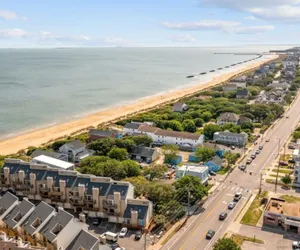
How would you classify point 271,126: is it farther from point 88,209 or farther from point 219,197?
point 88,209

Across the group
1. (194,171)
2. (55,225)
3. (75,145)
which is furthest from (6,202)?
(75,145)

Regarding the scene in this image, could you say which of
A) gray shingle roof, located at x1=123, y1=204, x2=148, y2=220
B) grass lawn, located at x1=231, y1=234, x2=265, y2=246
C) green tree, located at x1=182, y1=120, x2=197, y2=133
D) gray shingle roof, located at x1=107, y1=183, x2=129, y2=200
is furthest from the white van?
green tree, located at x1=182, y1=120, x2=197, y2=133

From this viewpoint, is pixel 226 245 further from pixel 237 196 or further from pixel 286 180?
pixel 286 180

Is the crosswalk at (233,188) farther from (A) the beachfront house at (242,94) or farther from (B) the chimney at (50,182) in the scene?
(A) the beachfront house at (242,94)

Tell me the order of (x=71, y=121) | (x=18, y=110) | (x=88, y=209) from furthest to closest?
(x=18, y=110) < (x=71, y=121) < (x=88, y=209)

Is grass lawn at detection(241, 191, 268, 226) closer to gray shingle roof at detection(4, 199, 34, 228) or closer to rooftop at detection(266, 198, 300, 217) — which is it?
rooftop at detection(266, 198, 300, 217)

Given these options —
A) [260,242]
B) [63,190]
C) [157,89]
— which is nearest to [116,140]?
[63,190]

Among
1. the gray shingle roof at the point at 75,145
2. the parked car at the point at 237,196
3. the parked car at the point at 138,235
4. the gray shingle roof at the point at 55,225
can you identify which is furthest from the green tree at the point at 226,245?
the gray shingle roof at the point at 75,145
